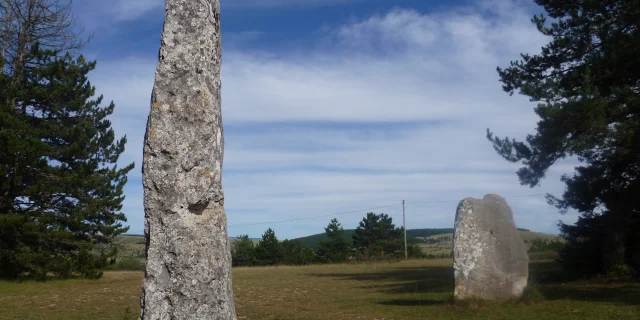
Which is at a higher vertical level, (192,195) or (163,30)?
(163,30)

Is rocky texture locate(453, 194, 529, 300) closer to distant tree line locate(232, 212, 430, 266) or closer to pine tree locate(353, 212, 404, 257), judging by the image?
distant tree line locate(232, 212, 430, 266)

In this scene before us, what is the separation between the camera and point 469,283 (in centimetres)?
1130

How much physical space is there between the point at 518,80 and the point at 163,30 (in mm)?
12232

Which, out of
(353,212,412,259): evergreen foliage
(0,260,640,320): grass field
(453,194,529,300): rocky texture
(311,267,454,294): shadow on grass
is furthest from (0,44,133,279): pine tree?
(353,212,412,259): evergreen foliage

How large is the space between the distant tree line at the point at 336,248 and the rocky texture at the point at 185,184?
28007 mm

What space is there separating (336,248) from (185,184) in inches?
1290

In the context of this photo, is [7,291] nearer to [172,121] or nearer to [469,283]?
[469,283]

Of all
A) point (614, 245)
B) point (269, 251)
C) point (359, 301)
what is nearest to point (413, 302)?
point (359, 301)

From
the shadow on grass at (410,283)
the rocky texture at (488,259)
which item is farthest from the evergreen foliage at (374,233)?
the rocky texture at (488,259)

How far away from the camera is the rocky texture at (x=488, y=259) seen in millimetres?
11297

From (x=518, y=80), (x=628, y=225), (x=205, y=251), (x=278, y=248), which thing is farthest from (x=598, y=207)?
(x=278, y=248)

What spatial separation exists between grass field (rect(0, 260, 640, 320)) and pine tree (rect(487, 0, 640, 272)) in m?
1.52

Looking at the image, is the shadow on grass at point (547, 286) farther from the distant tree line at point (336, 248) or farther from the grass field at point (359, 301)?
the distant tree line at point (336, 248)

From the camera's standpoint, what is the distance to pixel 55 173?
2050 cm
